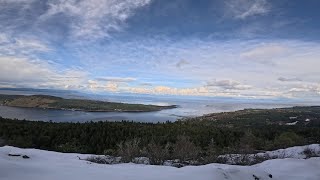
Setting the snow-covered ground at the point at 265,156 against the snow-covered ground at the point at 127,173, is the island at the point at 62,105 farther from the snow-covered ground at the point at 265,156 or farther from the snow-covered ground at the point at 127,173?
the snow-covered ground at the point at 127,173

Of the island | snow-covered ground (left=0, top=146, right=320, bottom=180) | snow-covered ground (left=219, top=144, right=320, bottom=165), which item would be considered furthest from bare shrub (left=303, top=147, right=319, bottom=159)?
the island

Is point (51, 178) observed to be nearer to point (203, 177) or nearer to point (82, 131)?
point (203, 177)

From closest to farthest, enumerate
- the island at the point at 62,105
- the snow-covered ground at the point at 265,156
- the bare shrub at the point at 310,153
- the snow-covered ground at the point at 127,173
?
the snow-covered ground at the point at 127,173 < the snow-covered ground at the point at 265,156 < the bare shrub at the point at 310,153 < the island at the point at 62,105

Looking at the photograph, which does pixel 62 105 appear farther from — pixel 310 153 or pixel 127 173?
pixel 127 173

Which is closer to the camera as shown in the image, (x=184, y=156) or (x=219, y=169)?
(x=219, y=169)

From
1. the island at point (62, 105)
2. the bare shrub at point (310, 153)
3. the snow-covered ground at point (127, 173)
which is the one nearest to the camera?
the snow-covered ground at point (127, 173)

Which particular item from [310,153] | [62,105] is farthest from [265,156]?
[62,105]

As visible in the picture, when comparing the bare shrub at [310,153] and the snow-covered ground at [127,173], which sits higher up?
the snow-covered ground at [127,173]

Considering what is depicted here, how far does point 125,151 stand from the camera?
14.1m

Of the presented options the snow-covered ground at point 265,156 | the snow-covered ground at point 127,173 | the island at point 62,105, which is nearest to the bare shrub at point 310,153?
the snow-covered ground at point 265,156

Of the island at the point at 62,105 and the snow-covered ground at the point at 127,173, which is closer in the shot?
the snow-covered ground at the point at 127,173

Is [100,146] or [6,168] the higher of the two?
[6,168]

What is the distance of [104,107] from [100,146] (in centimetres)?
13420

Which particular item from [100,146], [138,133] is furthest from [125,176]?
[138,133]
